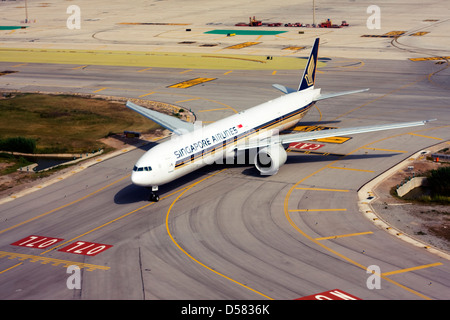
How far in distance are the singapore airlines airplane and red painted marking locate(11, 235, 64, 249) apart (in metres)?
9.24

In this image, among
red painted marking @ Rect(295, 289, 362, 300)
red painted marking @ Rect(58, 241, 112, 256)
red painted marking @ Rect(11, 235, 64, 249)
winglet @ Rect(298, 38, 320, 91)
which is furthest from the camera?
winglet @ Rect(298, 38, 320, 91)

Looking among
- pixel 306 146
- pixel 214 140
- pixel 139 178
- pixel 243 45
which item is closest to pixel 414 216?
pixel 214 140

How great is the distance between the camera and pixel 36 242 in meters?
47.6

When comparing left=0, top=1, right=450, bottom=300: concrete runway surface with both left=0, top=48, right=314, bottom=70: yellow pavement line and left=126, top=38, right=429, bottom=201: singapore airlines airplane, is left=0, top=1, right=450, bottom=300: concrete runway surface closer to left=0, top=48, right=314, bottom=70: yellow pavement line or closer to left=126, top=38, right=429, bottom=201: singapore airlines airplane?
left=126, top=38, right=429, bottom=201: singapore airlines airplane

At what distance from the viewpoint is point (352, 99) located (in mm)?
92688

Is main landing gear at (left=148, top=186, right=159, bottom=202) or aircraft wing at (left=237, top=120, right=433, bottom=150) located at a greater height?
aircraft wing at (left=237, top=120, right=433, bottom=150)

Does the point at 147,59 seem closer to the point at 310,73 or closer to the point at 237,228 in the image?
the point at 310,73

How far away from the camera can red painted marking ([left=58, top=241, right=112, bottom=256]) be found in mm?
45469

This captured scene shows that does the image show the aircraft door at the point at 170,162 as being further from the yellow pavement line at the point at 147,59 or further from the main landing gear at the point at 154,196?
the yellow pavement line at the point at 147,59

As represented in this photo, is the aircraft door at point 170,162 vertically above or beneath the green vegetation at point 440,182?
above

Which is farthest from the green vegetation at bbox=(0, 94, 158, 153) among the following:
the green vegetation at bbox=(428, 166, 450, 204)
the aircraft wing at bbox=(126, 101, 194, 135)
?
the green vegetation at bbox=(428, 166, 450, 204)

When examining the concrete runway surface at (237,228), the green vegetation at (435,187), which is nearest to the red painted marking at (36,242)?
the concrete runway surface at (237,228)

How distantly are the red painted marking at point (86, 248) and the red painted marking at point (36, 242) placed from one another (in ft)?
6.01

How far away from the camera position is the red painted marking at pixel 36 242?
46.9 m
